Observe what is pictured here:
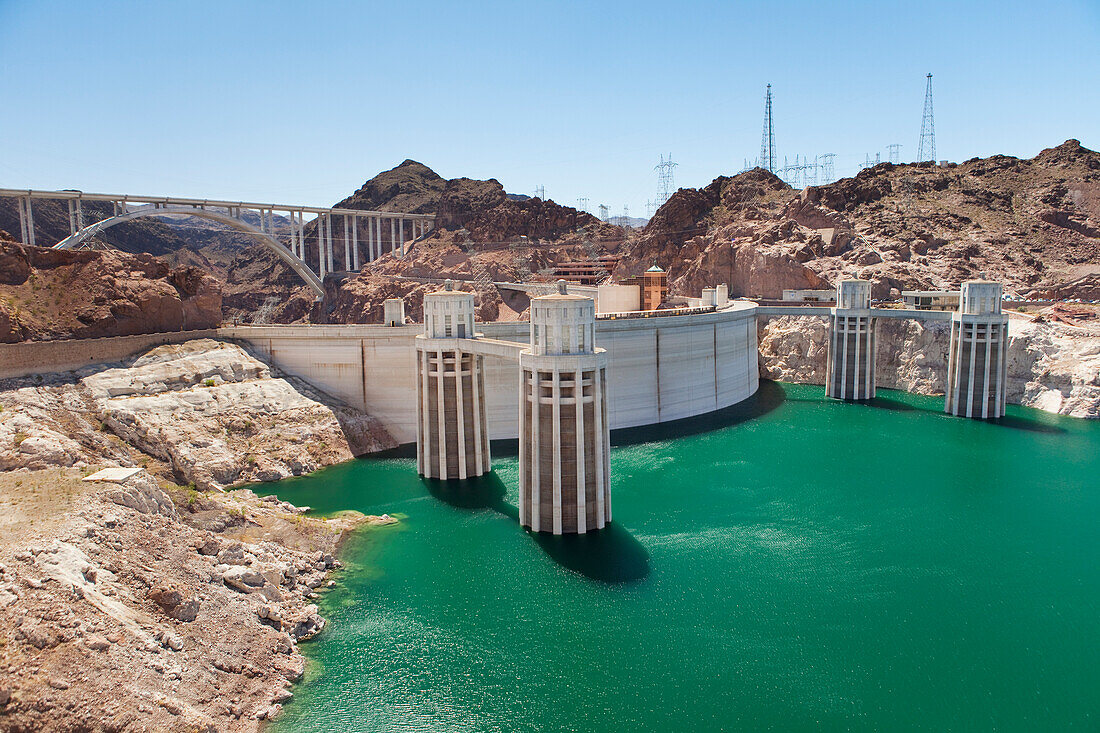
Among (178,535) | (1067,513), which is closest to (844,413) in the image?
(1067,513)

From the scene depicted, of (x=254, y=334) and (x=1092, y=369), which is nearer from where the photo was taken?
(x=254, y=334)

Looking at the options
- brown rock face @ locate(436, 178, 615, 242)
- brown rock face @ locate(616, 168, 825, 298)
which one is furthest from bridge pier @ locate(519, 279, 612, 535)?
brown rock face @ locate(436, 178, 615, 242)

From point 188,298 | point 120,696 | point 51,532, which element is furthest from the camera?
point 188,298

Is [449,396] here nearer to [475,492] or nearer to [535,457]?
[475,492]

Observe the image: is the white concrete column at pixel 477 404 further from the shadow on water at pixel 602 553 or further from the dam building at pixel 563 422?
the shadow on water at pixel 602 553

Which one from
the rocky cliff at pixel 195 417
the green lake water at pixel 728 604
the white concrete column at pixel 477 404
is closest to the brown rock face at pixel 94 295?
the rocky cliff at pixel 195 417

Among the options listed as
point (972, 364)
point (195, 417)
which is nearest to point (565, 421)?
point (195, 417)

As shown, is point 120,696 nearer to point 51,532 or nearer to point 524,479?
point 51,532
